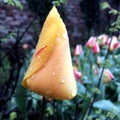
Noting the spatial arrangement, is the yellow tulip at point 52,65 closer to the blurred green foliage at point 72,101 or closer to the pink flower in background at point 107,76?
the blurred green foliage at point 72,101

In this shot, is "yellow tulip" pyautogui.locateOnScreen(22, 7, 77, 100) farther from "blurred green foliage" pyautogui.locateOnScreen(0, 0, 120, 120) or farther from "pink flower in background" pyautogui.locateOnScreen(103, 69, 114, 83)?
"pink flower in background" pyautogui.locateOnScreen(103, 69, 114, 83)

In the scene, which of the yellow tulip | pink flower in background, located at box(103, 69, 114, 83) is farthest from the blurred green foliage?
the yellow tulip

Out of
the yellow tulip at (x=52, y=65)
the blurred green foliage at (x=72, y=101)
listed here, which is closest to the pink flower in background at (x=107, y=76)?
the blurred green foliage at (x=72, y=101)

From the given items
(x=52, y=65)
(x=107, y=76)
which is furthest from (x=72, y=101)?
(x=52, y=65)

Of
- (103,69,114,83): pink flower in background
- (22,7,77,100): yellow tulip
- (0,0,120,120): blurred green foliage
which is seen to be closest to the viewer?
(22,7,77,100): yellow tulip

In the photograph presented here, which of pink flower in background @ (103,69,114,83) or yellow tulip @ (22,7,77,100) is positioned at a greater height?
yellow tulip @ (22,7,77,100)

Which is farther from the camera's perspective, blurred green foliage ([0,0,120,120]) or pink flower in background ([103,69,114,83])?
pink flower in background ([103,69,114,83])

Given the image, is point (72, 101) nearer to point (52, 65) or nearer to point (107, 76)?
point (107, 76)

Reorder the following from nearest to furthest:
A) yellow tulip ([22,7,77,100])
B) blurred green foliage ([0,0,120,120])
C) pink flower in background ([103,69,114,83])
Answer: yellow tulip ([22,7,77,100])
blurred green foliage ([0,0,120,120])
pink flower in background ([103,69,114,83])

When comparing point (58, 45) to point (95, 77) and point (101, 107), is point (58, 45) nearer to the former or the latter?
point (101, 107)

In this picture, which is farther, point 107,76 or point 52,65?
point 107,76

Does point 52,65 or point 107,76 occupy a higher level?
point 52,65
